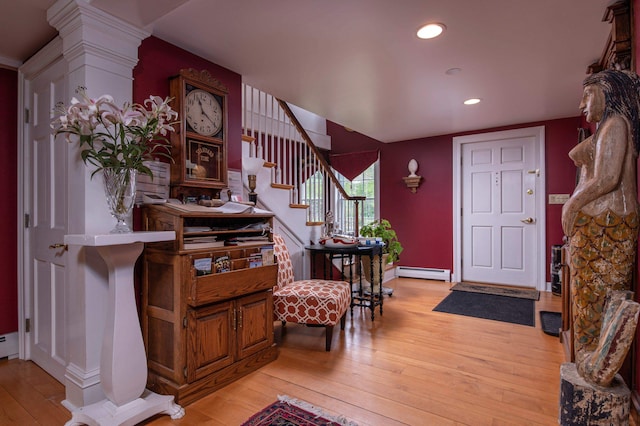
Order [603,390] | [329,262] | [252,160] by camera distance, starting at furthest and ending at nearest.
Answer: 1. [329,262]
2. [252,160]
3. [603,390]

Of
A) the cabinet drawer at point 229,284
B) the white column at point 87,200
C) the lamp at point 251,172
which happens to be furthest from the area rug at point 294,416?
the lamp at point 251,172

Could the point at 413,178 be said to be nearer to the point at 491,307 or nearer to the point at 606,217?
the point at 491,307

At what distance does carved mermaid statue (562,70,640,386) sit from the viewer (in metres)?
1.52

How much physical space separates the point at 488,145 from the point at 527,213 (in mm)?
1114

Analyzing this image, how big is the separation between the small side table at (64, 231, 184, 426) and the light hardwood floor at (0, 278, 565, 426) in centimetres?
14

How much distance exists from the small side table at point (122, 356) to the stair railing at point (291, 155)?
169 cm

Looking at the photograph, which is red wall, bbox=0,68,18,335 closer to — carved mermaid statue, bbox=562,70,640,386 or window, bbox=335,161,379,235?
carved mermaid statue, bbox=562,70,640,386

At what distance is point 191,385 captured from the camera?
188 centimetres

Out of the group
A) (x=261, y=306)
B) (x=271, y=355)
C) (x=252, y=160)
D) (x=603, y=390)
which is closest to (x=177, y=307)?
(x=261, y=306)

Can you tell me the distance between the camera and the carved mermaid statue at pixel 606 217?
1.52 m

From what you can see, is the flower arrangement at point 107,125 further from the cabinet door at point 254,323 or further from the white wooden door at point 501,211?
the white wooden door at point 501,211

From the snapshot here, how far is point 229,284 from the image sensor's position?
207 cm

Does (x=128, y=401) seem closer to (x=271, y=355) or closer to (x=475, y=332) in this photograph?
(x=271, y=355)

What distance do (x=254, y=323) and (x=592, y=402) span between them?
1.85 m
